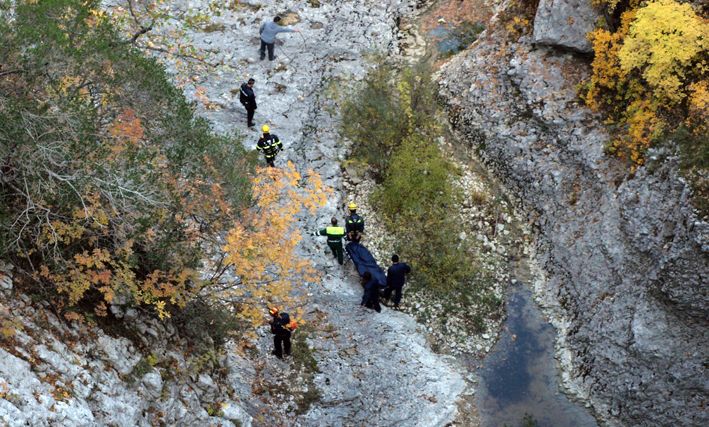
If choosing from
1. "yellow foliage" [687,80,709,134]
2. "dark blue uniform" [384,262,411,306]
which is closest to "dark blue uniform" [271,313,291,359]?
"dark blue uniform" [384,262,411,306]

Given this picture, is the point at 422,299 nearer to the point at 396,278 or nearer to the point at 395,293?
the point at 395,293

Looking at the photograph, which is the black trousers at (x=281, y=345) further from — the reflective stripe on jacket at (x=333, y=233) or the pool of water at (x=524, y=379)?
the pool of water at (x=524, y=379)

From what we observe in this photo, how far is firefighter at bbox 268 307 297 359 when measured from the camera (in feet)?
43.4

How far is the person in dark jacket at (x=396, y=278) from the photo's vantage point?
50.7 feet

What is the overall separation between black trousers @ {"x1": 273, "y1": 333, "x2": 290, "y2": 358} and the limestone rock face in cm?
1215

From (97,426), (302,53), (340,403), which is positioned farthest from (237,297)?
(302,53)

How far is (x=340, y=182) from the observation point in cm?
1862

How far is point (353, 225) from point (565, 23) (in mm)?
8971

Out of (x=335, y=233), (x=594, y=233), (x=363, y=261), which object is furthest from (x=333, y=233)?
(x=594, y=233)

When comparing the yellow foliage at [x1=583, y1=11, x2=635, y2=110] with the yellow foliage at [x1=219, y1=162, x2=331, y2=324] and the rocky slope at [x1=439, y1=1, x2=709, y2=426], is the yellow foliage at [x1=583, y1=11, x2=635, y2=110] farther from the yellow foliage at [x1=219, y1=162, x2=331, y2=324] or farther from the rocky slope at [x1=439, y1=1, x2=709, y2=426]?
the yellow foliage at [x1=219, y1=162, x2=331, y2=324]

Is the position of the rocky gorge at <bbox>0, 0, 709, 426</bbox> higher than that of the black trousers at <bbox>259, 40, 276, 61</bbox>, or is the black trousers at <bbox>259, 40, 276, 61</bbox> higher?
the black trousers at <bbox>259, 40, 276, 61</bbox>

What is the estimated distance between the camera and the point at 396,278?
15703 mm

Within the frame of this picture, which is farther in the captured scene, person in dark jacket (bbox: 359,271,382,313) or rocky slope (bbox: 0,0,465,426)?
person in dark jacket (bbox: 359,271,382,313)

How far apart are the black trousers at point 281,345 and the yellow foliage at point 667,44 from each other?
10.8 m
